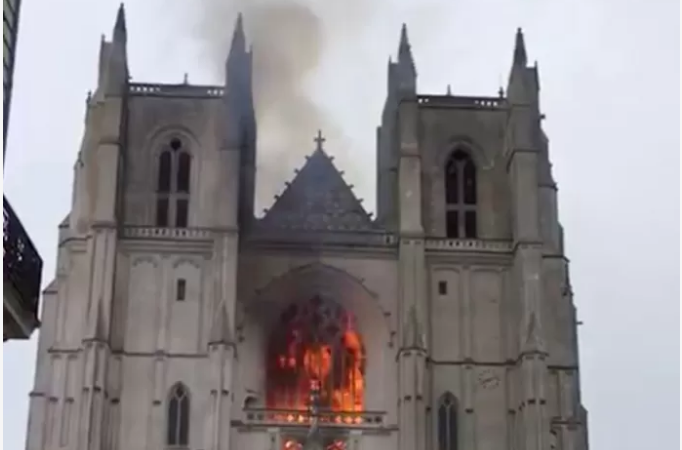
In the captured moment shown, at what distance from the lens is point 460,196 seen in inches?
1797

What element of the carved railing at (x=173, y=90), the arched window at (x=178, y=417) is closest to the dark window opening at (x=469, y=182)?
the carved railing at (x=173, y=90)

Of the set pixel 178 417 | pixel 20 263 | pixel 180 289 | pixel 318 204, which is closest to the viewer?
pixel 20 263

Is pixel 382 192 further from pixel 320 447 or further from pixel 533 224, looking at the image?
pixel 320 447

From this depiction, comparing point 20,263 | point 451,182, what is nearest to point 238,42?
point 451,182

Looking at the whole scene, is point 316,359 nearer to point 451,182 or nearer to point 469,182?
point 451,182

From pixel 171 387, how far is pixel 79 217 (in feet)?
21.9

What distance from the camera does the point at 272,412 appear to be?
41.5 meters

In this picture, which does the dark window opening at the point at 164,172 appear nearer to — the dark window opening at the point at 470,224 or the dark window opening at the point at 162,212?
the dark window opening at the point at 162,212

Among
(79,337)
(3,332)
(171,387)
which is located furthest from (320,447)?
(3,332)

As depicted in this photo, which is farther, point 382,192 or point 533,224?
point 382,192

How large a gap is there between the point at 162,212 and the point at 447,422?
37.7ft

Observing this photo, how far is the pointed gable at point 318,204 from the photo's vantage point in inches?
1780

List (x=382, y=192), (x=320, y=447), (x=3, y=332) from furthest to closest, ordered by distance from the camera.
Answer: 1. (x=382, y=192)
2. (x=320, y=447)
3. (x=3, y=332)

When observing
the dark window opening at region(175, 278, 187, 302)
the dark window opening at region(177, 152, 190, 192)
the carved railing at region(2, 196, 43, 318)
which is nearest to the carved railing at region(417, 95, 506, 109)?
the dark window opening at region(177, 152, 190, 192)
